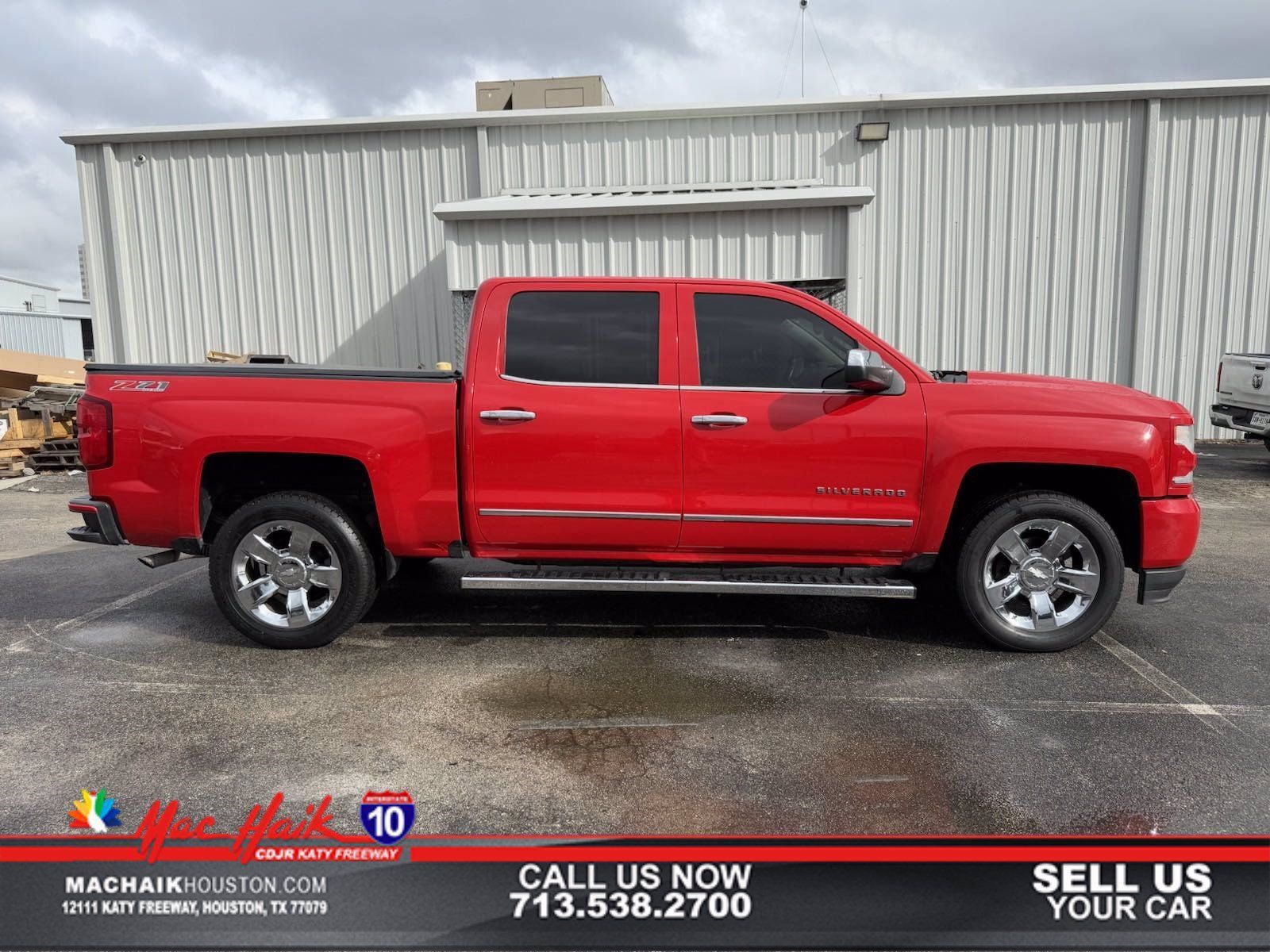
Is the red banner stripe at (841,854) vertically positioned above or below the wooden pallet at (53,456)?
below

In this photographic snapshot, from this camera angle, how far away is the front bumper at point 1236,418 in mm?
10461

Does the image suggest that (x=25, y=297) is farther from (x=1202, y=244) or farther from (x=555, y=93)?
(x=1202, y=244)

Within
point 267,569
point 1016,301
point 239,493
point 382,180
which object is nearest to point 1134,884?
point 267,569

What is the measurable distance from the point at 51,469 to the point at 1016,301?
1408 cm

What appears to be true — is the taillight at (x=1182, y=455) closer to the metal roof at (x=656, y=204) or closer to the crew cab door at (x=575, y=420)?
the crew cab door at (x=575, y=420)

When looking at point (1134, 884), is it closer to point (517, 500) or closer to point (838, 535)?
point (838, 535)

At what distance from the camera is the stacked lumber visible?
38.1 feet

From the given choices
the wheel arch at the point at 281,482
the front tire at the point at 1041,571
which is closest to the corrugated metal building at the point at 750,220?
the wheel arch at the point at 281,482

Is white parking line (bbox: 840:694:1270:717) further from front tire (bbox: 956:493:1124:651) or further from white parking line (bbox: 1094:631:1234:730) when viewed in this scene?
front tire (bbox: 956:493:1124:651)

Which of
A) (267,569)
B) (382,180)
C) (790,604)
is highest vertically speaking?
(382,180)

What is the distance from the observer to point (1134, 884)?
8.02ft

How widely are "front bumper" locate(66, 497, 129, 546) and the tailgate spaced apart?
39.2 ft

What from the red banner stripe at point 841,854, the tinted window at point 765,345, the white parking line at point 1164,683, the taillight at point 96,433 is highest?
the tinted window at point 765,345

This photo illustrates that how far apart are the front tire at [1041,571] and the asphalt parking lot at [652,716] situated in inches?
6.8
